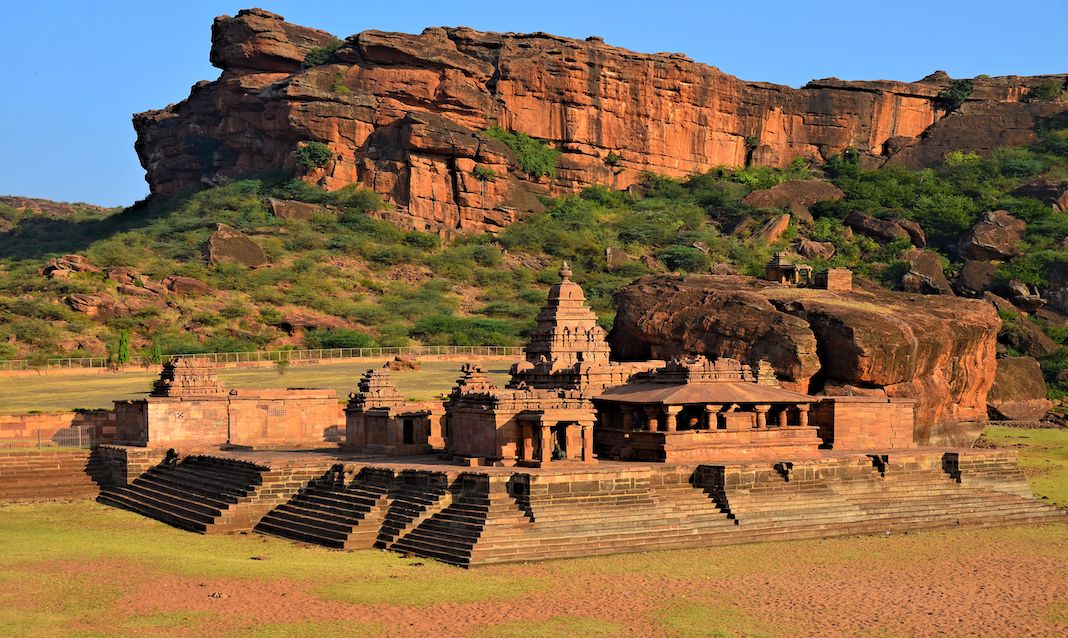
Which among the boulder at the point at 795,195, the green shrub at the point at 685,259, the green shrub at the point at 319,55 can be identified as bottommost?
the green shrub at the point at 685,259

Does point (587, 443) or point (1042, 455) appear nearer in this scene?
point (587, 443)

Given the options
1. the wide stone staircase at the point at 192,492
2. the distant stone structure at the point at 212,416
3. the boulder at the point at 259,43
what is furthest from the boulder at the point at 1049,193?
the wide stone staircase at the point at 192,492

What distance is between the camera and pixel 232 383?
2067 inches

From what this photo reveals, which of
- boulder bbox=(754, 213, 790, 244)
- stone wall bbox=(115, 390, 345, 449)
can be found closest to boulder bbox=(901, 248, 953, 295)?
boulder bbox=(754, 213, 790, 244)

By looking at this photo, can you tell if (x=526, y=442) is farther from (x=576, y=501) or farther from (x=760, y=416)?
(x=760, y=416)

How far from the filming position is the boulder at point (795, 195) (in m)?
99.5

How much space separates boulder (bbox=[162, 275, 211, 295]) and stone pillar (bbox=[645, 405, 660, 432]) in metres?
45.6

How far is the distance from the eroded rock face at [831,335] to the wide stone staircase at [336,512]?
1661 cm

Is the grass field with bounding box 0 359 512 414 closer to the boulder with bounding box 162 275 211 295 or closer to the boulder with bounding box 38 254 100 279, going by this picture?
the boulder with bounding box 162 275 211 295

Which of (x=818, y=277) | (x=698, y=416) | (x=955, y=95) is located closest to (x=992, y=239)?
(x=955, y=95)

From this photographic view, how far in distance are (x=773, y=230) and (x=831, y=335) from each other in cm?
5241

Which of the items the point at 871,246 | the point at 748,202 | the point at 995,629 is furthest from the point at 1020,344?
the point at 995,629

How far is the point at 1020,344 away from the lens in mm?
68375

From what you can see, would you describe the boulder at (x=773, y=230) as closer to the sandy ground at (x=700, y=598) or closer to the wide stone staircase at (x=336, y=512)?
the wide stone staircase at (x=336, y=512)
